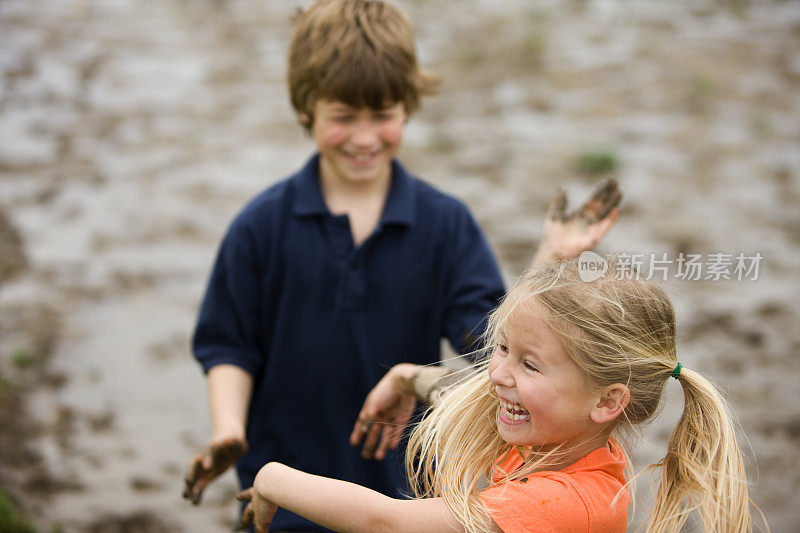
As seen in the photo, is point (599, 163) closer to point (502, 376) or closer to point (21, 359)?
point (21, 359)

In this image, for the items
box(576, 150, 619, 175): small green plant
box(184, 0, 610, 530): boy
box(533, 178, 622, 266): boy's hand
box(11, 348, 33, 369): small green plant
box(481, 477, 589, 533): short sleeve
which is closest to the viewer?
box(481, 477, 589, 533): short sleeve

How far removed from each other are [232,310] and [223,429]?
0.95 ft

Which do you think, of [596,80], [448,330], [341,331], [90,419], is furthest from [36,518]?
[596,80]

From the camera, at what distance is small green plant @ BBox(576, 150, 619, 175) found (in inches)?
194

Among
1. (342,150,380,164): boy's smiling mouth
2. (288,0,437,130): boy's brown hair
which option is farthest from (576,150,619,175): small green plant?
(342,150,380,164): boy's smiling mouth

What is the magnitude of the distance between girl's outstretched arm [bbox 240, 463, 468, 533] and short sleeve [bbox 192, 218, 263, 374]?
28.6 inches

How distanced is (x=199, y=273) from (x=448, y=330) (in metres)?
2.47

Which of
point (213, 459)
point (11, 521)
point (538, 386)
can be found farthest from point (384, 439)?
point (11, 521)

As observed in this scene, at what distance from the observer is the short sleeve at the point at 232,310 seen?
195 centimetres

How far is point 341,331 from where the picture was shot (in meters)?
1.94

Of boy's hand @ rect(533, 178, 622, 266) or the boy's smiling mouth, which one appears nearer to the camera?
boy's hand @ rect(533, 178, 622, 266)

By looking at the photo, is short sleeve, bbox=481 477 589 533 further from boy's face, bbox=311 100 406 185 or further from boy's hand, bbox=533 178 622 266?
boy's face, bbox=311 100 406 185

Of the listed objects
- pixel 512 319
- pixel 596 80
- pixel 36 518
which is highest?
pixel 512 319

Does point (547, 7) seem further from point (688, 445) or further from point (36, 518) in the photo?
point (688, 445)
